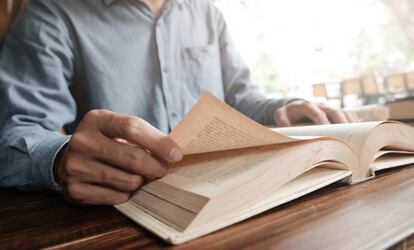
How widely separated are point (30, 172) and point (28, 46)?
13.6 inches

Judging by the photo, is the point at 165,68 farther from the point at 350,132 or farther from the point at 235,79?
the point at 350,132

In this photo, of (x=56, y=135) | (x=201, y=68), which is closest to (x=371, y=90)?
(x=201, y=68)

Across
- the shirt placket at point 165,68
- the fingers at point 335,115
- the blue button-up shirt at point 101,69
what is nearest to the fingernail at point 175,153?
the blue button-up shirt at point 101,69

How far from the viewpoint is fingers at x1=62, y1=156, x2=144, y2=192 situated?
1.03 ft

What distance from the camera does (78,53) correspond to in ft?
2.37

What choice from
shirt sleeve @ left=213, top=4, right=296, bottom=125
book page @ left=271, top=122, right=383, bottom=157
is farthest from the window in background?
book page @ left=271, top=122, right=383, bottom=157

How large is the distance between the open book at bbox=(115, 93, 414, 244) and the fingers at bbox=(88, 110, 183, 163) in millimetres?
14

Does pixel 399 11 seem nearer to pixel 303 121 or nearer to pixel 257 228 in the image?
pixel 303 121

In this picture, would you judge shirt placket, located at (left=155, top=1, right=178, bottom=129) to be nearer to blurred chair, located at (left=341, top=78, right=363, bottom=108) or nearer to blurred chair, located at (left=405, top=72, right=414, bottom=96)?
blurred chair, located at (left=405, top=72, right=414, bottom=96)

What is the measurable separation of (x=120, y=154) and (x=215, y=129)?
95mm

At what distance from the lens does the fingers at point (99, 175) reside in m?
0.32

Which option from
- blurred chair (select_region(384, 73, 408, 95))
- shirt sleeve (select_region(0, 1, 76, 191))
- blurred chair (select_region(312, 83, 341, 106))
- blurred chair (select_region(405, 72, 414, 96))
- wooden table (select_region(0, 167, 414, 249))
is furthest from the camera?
blurred chair (select_region(312, 83, 341, 106))

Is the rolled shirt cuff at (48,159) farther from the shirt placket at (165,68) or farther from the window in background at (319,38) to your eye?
the window in background at (319,38)

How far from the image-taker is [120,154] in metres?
0.31
